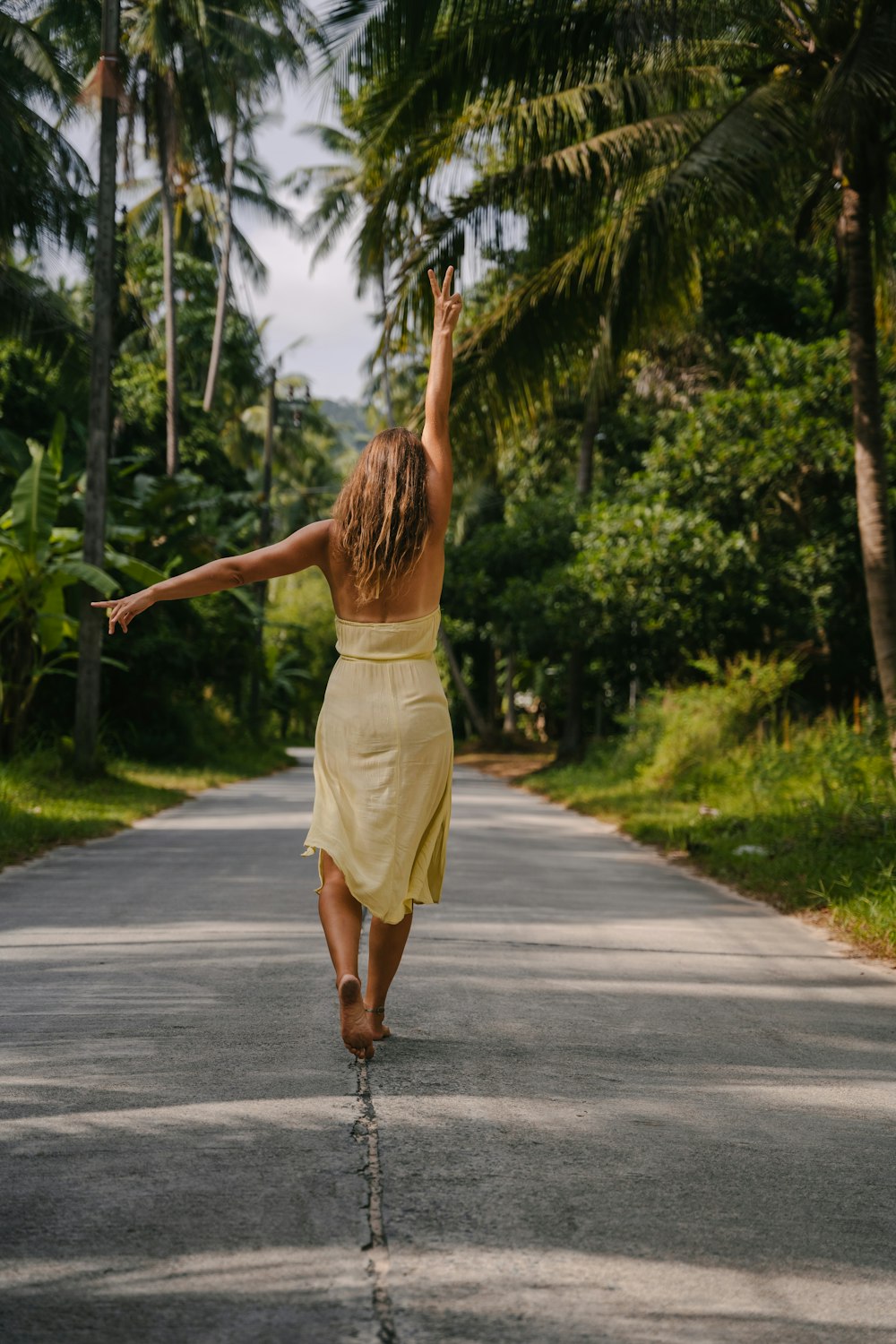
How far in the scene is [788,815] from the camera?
1222cm

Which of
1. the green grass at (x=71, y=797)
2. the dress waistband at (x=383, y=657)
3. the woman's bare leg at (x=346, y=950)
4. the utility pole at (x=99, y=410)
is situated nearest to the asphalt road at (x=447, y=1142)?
the woman's bare leg at (x=346, y=950)

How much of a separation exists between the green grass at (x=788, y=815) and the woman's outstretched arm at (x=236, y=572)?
419 centimetres

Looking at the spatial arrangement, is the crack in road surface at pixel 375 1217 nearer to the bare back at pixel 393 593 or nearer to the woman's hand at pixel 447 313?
the bare back at pixel 393 593

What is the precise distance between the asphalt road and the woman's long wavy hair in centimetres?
156

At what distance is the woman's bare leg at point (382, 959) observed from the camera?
470 centimetres

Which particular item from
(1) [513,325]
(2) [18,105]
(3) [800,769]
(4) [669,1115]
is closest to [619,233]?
(1) [513,325]

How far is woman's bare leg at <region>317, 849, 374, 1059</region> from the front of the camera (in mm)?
4336

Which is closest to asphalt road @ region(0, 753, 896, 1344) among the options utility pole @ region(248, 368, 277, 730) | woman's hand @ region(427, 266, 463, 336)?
woman's hand @ region(427, 266, 463, 336)

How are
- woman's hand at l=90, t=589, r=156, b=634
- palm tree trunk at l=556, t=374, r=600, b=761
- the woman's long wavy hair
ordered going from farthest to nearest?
palm tree trunk at l=556, t=374, r=600, b=761 < the woman's long wavy hair < woman's hand at l=90, t=589, r=156, b=634

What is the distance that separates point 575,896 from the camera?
9.24 m

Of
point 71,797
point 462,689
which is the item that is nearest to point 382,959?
point 71,797

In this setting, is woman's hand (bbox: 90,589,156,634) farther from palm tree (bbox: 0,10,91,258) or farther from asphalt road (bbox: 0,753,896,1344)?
palm tree (bbox: 0,10,91,258)

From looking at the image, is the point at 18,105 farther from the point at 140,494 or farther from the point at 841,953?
the point at 841,953

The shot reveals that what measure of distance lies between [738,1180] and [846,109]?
895cm
